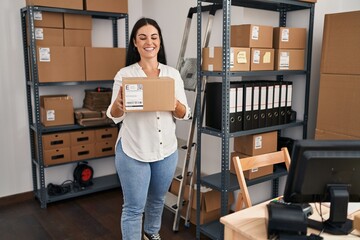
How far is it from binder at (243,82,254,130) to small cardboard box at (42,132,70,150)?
182cm

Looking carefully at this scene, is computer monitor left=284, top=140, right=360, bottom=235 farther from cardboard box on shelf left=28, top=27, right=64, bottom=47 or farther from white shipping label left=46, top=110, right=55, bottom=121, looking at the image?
cardboard box on shelf left=28, top=27, right=64, bottom=47

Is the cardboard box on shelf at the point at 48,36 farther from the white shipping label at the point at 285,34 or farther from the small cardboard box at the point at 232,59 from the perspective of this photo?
the white shipping label at the point at 285,34

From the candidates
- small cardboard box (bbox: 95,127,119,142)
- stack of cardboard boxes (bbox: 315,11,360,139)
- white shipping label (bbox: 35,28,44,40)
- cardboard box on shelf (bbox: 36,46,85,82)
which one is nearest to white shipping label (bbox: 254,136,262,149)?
stack of cardboard boxes (bbox: 315,11,360,139)

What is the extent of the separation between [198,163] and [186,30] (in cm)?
128

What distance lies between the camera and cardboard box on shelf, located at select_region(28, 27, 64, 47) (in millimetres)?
3176

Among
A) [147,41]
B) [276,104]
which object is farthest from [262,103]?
[147,41]

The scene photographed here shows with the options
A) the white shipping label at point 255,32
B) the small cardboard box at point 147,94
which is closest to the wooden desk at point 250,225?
the small cardboard box at point 147,94

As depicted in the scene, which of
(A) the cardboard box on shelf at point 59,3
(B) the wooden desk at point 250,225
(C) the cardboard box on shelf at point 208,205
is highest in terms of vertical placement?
(A) the cardboard box on shelf at point 59,3

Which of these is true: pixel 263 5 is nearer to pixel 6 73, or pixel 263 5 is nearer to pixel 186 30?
pixel 186 30

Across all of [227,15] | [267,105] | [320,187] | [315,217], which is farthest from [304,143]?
[267,105]

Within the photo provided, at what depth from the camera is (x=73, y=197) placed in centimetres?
356

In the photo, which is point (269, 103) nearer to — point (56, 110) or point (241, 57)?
point (241, 57)

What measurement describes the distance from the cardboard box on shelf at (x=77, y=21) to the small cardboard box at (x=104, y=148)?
3.86ft

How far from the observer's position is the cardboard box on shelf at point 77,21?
130 inches
